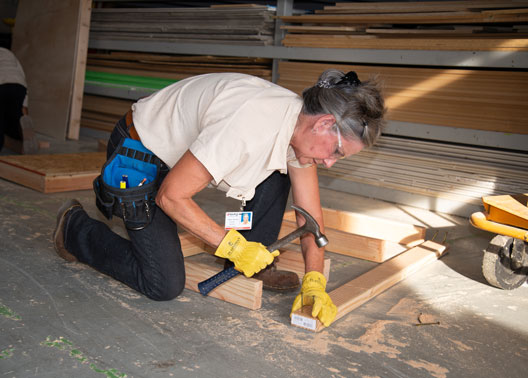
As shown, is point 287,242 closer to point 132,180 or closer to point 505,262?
point 132,180

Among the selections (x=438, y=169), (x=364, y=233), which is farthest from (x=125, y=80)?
(x=364, y=233)

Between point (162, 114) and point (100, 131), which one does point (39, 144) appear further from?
point (162, 114)

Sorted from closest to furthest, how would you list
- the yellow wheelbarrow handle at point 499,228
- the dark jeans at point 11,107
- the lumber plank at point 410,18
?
the yellow wheelbarrow handle at point 499,228 < the lumber plank at point 410,18 < the dark jeans at point 11,107

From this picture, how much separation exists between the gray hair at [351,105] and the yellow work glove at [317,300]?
26.8 inches

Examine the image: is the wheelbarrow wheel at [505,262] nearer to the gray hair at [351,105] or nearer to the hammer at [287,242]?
the hammer at [287,242]

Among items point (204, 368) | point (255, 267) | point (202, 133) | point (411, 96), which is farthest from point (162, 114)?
point (411, 96)

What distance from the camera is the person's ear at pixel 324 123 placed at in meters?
2.05

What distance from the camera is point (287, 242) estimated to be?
92.5 inches

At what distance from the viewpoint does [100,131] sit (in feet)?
24.2

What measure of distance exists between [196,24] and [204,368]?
5.03m

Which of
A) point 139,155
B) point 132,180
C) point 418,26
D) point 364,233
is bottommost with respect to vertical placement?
point 364,233

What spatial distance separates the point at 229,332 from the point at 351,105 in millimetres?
1027

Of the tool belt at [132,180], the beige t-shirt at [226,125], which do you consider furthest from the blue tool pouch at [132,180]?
the beige t-shirt at [226,125]

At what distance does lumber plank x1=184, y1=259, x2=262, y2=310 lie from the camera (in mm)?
2477
